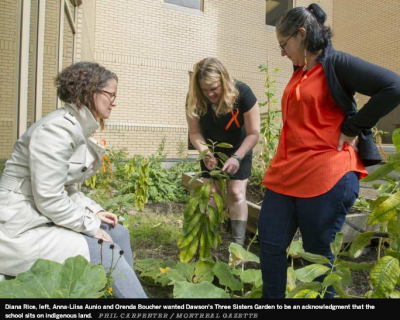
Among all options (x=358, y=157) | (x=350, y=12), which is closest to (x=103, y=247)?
(x=358, y=157)

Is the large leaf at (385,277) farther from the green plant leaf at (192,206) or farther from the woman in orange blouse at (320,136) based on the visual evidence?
the green plant leaf at (192,206)

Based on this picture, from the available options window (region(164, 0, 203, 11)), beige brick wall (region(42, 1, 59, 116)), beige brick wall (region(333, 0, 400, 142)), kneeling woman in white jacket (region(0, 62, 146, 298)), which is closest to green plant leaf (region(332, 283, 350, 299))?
kneeling woman in white jacket (region(0, 62, 146, 298))

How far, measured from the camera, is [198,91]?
281 cm

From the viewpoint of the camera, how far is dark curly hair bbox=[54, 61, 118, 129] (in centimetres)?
186

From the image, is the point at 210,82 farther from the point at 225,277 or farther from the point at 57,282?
the point at 57,282

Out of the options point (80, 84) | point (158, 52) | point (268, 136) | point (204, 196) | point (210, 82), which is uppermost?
point (158, 52)

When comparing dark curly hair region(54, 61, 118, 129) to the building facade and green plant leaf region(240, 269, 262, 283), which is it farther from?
the building facade

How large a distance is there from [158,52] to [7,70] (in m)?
8.20

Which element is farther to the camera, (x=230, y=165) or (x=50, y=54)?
(x=50, y=54)

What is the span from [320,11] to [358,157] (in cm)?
79

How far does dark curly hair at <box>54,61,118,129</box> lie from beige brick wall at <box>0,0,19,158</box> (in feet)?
1.44

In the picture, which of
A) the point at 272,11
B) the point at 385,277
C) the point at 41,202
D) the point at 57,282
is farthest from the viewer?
the point at 272,11

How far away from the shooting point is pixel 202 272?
2.44 metres

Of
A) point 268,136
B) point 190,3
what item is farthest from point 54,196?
point 190,3
